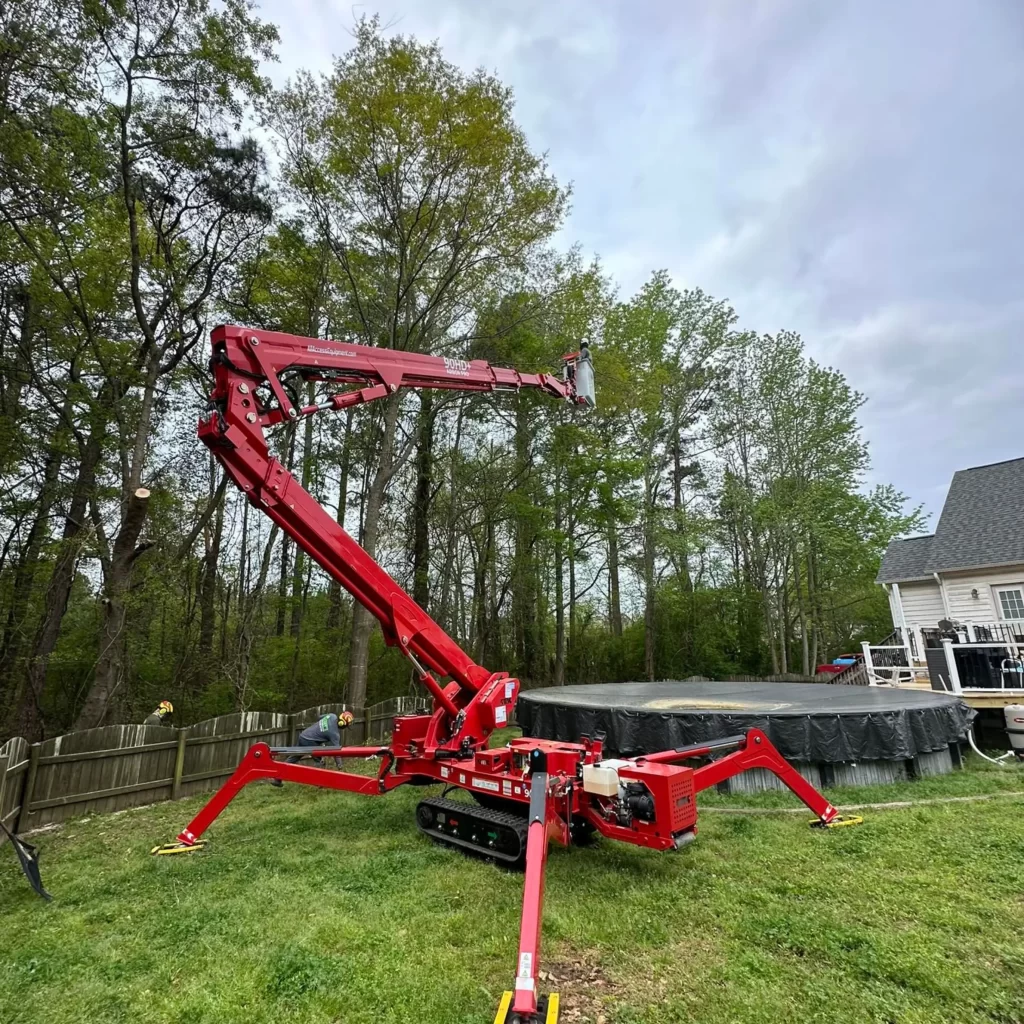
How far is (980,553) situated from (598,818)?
16.3 meters

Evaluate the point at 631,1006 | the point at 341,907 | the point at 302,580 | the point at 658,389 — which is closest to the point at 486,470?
the point at 302,580

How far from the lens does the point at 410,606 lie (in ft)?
19.2

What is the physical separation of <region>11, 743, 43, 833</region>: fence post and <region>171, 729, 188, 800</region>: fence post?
1.70 meters

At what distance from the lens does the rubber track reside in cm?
471

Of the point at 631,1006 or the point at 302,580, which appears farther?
the point at 302,580

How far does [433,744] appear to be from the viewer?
18.9 ft

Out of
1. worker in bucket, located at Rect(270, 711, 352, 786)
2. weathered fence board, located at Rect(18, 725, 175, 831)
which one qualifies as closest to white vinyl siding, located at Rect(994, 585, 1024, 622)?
worker in bucket, located at Rect(270, 711, 352, 786)

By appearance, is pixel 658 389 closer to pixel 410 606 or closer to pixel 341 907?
pixel 410 606

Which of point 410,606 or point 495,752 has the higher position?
point 410,606

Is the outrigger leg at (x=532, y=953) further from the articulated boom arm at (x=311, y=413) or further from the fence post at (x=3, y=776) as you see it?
the fence post at (x=3, y=776)

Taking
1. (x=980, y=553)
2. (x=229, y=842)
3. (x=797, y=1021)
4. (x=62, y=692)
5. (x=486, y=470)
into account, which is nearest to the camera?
(x=797, y=1021)

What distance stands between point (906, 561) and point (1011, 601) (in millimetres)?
2701

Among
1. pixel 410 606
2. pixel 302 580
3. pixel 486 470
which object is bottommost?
pixel 410 606

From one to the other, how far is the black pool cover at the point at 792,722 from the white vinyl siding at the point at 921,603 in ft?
29.5
